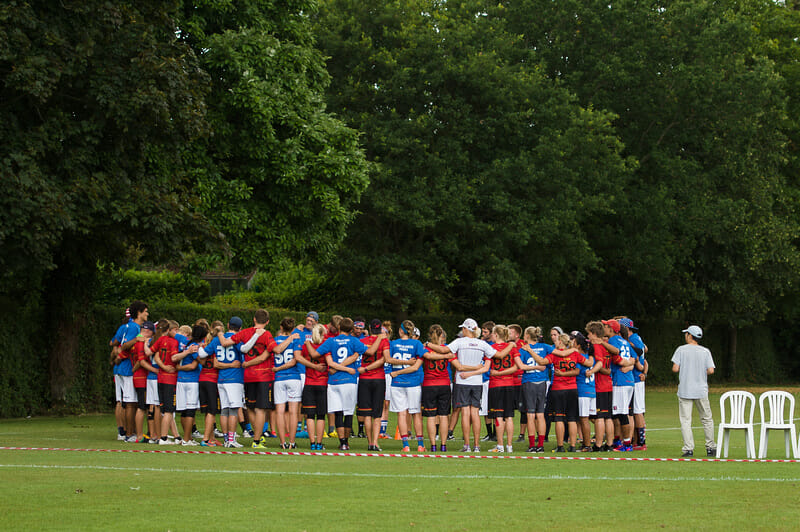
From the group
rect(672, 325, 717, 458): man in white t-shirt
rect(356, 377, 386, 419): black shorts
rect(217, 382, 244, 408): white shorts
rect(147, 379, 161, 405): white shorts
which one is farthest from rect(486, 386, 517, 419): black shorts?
rect(147, 379, 161, 405): white shorts

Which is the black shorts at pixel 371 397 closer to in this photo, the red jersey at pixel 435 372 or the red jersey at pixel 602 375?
the red jersey at pixel 435 372

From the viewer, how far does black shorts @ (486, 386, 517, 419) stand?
16.7 metres

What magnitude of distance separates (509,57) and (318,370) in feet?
81.5

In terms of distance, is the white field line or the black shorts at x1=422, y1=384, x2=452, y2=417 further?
the black shorts at x1=422, y1=384, x2=452, y2=417

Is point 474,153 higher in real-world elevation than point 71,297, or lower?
higher

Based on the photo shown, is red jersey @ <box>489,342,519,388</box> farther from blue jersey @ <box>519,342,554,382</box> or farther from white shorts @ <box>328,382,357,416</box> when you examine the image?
white shorts @ <box>328,382,357,416</box>

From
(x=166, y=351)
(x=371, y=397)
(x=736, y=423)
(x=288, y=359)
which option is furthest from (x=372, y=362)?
(x=736, y=423)

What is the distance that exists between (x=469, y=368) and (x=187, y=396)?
14.2 feet

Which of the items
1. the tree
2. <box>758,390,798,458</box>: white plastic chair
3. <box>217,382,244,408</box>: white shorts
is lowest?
<box>758,390,798,458</box>: white plastic chair

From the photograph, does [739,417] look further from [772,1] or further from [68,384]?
[772,1]

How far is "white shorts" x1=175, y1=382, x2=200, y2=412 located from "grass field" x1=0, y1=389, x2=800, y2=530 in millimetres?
837

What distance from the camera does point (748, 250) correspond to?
4431cm

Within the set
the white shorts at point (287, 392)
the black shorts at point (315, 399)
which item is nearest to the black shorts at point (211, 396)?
the white shorts at point (287, 392)

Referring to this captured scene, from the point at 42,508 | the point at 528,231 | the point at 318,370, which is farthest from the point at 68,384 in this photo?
the point at 42,508
